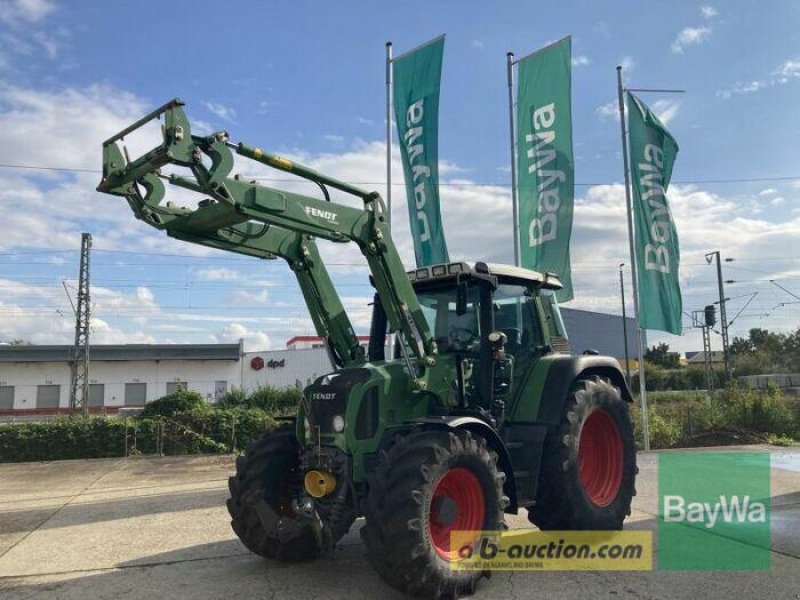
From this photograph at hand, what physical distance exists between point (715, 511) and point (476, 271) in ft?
14.5

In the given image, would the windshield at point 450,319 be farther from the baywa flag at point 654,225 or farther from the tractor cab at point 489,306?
the baywa flag at point 654,225

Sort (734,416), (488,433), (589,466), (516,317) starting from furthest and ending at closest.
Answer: (734,416) → (589,466) → (516,317) → (488,433)

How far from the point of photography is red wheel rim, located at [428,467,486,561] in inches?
186

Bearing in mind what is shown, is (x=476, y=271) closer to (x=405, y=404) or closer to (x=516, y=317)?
(x=516, y=317)

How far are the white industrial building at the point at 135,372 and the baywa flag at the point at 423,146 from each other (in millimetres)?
31228

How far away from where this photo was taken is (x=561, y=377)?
605 centimetres

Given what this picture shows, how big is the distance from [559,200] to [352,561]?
8.89m

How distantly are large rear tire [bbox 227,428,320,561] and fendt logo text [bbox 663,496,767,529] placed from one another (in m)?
4.15

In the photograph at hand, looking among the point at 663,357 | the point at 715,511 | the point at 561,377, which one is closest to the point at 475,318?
the point at 561,377

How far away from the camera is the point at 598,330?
6706 centimetres

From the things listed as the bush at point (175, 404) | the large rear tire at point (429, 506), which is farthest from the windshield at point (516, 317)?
the bush at point (175, 404)

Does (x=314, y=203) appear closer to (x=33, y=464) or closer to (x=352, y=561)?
(x=352, y=561)

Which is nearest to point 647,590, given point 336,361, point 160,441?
point 336,361

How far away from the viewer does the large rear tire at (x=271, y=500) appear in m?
5.34
